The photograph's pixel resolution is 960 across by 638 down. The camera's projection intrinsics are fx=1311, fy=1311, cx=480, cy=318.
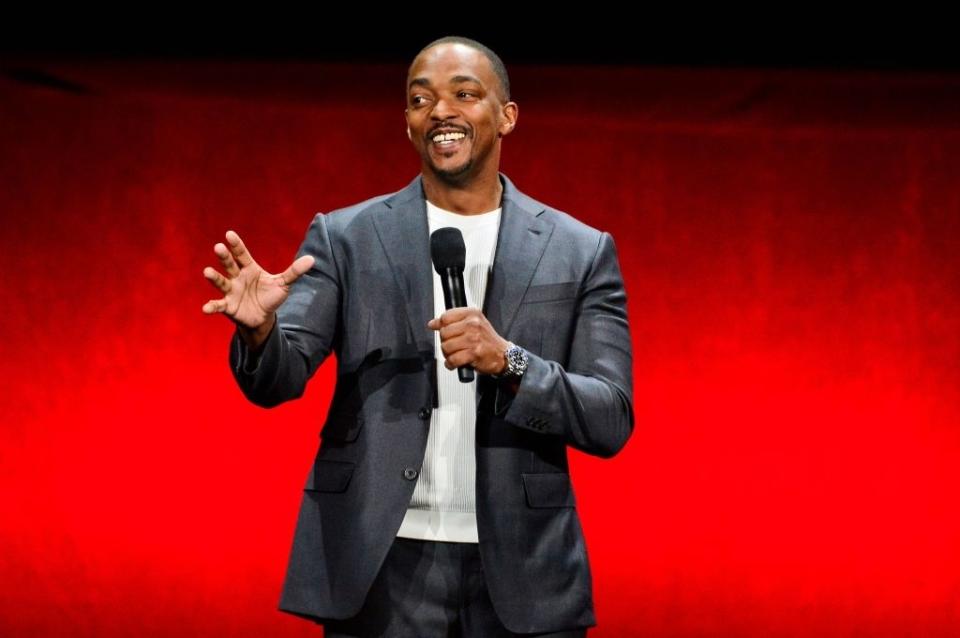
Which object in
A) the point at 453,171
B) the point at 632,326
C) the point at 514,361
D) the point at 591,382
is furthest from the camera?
the point at 632,326

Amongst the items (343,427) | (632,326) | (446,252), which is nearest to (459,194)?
(446,252)

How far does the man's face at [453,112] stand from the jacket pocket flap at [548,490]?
1.45 ft

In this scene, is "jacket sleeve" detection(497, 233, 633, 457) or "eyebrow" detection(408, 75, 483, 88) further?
"eyebrow" detection(408, 75, 483, 88)

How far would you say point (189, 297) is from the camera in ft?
10.9

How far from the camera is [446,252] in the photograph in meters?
1.61

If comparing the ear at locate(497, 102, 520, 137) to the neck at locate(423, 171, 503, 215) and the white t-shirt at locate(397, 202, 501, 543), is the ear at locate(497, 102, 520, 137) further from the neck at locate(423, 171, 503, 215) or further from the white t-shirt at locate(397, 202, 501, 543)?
the white t-shirt at locate(397, 202, 501, 543)

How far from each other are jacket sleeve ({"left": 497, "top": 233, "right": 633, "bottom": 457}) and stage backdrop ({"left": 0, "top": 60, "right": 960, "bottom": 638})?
4.90 ft

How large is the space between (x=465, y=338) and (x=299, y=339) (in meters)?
0.29

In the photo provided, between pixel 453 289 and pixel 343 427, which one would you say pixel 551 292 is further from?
pixel 343 427

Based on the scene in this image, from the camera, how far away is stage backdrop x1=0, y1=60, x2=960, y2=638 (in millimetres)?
3287

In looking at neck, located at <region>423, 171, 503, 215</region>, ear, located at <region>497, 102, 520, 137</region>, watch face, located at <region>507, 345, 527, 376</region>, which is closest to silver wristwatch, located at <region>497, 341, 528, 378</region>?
watch face, located at <region>507, 345, 527, 376</region>

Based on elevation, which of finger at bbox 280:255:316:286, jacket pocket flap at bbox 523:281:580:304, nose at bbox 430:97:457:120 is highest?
nose at bbox 430:97:457:120

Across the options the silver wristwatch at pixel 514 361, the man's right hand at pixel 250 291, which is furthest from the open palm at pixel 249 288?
the silver wristwatch at pixel 514 361

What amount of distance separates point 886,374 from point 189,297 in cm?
178
